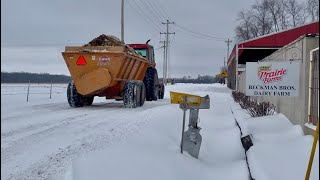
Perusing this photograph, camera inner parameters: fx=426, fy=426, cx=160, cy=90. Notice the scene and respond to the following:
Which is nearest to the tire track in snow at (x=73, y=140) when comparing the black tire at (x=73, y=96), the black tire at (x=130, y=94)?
the black tire at (x=130, y=94)

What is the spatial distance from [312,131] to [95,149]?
11.6 ft

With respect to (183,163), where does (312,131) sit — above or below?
above

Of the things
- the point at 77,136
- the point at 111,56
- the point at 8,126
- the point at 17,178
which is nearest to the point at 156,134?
the point at 77,136

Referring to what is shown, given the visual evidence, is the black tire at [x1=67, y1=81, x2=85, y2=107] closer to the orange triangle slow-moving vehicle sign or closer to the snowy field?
the orange triangle slow-moving vehicle sign

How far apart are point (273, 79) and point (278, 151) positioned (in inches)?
74.8

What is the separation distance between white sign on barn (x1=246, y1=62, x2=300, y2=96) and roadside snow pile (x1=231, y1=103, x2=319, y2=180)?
0.80 metres

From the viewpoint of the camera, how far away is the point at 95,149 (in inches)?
257

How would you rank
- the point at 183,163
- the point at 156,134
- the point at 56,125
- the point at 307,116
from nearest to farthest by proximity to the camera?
1. the point at 183,163
2. the point at 307,116
3. the point at 156,134
4. the point at 56,125

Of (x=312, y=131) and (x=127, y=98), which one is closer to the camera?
(x=312, y=131)

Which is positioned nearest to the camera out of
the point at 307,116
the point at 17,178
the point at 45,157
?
the point at 17,178

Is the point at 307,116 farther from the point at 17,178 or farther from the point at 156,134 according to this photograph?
the point at 17,178

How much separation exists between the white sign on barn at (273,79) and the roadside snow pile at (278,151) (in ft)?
2.61

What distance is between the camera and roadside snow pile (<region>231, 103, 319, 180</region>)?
18.0ft

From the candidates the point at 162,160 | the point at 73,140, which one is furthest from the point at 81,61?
the point at 162,160
